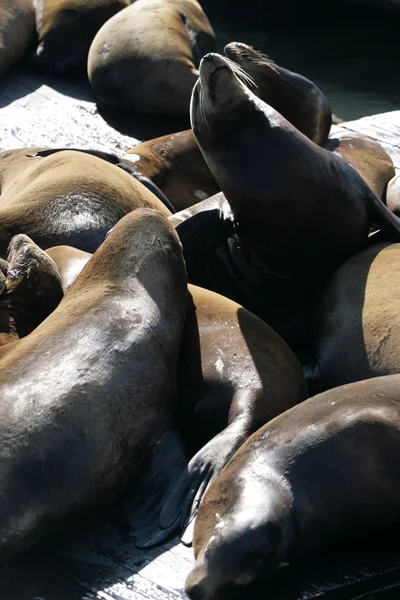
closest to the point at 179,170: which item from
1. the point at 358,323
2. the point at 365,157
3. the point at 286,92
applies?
the point at 286,92

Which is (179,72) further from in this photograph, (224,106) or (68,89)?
(224,106)

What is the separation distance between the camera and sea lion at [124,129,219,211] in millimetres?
6852

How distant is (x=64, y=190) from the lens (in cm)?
512

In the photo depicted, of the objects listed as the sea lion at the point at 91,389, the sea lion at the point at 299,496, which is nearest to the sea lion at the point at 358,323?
the sea lion at the point at 91,389

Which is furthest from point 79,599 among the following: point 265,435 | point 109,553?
point 265,435

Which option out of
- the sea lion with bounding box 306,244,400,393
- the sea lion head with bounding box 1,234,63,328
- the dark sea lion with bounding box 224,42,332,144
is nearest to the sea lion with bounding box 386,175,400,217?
the dark sea lion with bounding box 224,42,332,144

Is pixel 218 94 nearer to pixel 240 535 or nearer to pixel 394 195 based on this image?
pixel 394 195

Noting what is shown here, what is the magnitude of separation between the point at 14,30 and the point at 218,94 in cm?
508

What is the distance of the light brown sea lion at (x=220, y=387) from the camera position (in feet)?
11.2

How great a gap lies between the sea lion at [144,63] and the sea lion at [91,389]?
15.0 feet

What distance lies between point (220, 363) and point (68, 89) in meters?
5.87

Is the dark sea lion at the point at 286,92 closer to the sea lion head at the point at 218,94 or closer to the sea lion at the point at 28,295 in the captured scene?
the sea lion head at the point at 218,94

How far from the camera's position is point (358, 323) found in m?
4.33

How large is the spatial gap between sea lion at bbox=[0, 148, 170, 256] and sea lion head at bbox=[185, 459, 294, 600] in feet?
7.02
